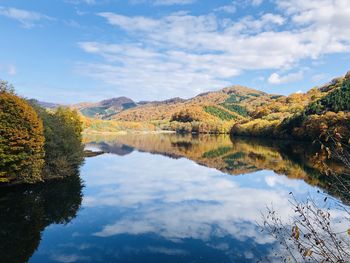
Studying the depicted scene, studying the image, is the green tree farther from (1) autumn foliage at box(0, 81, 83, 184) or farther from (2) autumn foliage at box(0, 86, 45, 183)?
(2) autumn foliage at box(0, 86, 45, 183)

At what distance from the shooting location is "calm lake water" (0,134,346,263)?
2356cm

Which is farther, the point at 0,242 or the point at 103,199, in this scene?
the point at 103,199

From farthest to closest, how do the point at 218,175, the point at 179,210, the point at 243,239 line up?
the point at 218,175 < the point at 179,210 < the point at 243,239

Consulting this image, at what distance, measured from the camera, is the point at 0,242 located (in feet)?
80.0

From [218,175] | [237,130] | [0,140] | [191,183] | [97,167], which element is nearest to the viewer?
[0,140]

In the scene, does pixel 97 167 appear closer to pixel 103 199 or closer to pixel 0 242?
pixel 103 199

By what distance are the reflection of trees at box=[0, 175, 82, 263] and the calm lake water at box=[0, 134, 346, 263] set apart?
0.21ft

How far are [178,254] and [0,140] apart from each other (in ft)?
82.0

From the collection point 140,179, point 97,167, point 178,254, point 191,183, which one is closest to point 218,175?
point 191,183

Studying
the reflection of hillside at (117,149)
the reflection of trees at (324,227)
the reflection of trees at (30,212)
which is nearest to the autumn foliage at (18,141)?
the reflection of trees at (30,212)

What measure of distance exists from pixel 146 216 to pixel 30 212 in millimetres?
10793

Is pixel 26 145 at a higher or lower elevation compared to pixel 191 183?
higher

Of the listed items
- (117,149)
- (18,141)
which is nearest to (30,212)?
(18,141)

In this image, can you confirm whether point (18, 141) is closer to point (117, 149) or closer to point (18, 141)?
point (18, 141)
